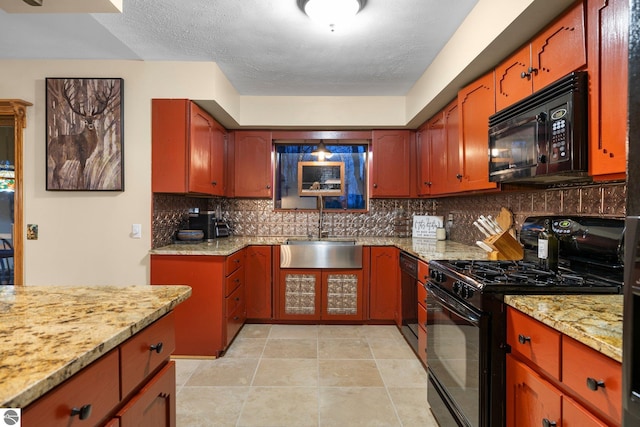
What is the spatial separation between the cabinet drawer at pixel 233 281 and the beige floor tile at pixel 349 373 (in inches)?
38.7

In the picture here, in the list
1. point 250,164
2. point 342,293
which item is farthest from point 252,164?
point 342,293

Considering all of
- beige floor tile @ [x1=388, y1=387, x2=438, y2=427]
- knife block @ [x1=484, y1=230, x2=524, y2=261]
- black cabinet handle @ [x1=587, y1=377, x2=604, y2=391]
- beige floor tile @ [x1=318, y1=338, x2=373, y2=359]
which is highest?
knife block @ [x1=484, y1=230, x2=524, y2=261]

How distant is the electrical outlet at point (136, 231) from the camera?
2.76 meters

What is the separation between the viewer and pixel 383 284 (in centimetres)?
346

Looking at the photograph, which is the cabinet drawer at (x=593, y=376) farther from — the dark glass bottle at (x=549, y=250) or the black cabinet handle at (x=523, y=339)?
the dark glass bottle at (x=549, y=250)

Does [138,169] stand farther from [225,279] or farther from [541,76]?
[541,76]

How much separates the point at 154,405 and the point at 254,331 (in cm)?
229

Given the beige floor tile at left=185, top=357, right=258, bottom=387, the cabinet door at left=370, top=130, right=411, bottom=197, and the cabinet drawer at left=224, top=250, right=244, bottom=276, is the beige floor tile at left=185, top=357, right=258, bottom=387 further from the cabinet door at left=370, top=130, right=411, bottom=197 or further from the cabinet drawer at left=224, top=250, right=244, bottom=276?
the cabinet door at left=370, top=130, right=411, bottom=197

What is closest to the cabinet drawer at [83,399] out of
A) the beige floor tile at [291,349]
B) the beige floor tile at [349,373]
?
the beige floor tile at [349,373]

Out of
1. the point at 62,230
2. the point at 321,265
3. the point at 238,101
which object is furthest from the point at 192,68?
the point at 321,265

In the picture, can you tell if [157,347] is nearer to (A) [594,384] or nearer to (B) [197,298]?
(A) [594,384]

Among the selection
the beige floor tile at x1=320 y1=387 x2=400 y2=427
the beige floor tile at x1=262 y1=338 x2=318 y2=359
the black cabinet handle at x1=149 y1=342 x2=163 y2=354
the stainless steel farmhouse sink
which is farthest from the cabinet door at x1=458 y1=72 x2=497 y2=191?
the black cabinet handle at x1=149 y1=342 x2=163 y2=354

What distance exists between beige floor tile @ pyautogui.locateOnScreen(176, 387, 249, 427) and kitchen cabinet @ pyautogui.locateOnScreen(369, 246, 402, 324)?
1.64m

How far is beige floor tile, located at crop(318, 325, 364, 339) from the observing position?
3.21m
